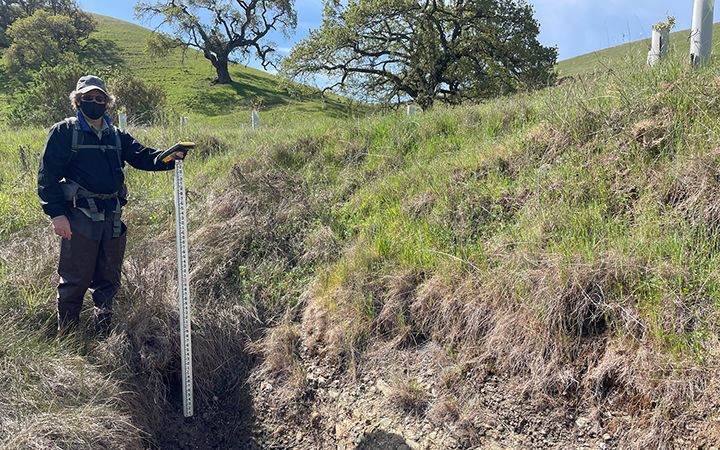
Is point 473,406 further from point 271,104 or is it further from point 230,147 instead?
point 271,104

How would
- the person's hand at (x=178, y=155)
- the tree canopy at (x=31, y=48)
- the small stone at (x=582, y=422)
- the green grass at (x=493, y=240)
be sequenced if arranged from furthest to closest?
the tree canopy at (x=31, y=48)
the person's hand at (x=178, y=155)
the green grass at (x=493, y=240)
the small stone at (x=582, y=422)

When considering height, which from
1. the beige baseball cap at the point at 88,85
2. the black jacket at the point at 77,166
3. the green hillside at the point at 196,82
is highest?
the green hillside at the point at 196,82

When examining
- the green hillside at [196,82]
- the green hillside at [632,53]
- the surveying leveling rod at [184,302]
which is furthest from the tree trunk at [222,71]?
the surveying leveling rod at [184,302]

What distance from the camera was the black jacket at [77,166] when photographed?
3.28m

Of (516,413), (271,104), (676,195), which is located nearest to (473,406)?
(516,413)

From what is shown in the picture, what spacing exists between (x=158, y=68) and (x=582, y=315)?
41.9 meters

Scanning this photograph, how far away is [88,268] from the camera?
11.6ft

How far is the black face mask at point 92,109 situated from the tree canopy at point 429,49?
11.2 metres

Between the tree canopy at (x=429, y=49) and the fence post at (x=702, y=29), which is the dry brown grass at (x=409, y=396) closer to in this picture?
the fence post at (x=702, y=29)

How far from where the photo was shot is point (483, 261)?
3402 mm

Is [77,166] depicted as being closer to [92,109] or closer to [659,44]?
[92,109]

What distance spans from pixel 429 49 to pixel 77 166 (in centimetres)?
1312

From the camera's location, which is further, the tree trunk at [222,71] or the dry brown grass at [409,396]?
the tree trunk at [222,71]

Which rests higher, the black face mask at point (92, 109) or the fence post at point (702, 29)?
the fence post at point (702, 29)
